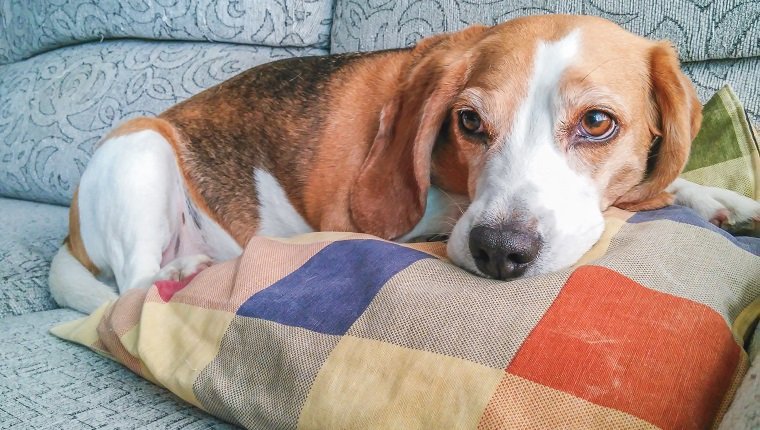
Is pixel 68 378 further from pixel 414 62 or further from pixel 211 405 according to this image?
pixel 414 62

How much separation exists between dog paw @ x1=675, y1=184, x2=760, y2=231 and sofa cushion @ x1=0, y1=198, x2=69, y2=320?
189 centimetres

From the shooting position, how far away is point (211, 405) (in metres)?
1.00

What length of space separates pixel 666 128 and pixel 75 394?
141 cm

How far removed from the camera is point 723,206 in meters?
1.40

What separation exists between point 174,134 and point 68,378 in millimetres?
1022

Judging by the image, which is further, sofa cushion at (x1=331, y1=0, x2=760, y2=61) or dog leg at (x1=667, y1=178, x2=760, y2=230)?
sofa cushion at (x1=331, y1=0, x2=760, y2=61)

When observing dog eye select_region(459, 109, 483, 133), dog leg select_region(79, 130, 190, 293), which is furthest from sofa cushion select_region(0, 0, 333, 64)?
dog eye select_region(459, 109, 483, 133)

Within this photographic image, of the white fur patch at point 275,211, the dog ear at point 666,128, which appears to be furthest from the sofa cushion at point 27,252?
the dog ear at point 666,128

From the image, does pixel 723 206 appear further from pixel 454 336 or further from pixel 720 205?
pixel 454 336

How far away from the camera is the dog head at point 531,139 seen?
1.12 metres

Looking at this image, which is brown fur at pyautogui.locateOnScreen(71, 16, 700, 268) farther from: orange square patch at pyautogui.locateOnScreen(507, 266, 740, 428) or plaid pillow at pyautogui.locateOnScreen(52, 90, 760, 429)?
orange square patch at pyautogui.locateOnScreen(507, 266, 740, 428)

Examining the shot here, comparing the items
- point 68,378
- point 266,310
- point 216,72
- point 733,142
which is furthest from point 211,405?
point 216,72

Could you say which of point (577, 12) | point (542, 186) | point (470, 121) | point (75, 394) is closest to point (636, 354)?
point (542, 186)

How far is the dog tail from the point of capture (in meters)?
1.72
